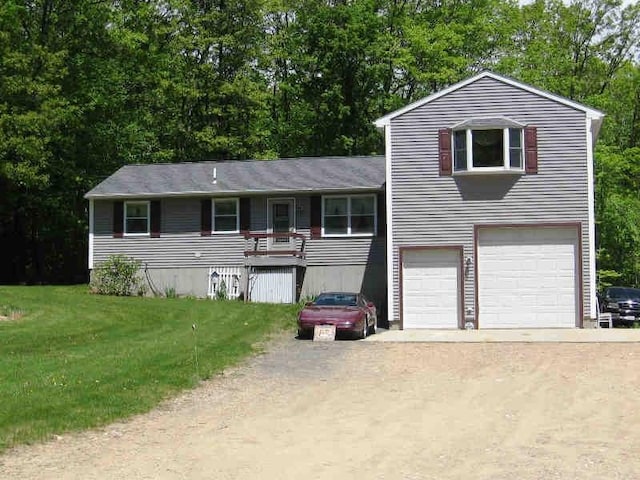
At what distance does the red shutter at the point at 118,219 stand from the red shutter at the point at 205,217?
315cm

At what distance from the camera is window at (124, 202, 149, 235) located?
32688 millimetres

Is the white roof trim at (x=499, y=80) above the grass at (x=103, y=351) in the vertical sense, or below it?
above

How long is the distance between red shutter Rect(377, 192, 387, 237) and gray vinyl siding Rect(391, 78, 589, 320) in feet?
13.7

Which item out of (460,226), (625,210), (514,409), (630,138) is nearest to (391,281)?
(460,226)

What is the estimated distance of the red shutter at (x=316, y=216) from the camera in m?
31.2

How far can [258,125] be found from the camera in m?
47.1

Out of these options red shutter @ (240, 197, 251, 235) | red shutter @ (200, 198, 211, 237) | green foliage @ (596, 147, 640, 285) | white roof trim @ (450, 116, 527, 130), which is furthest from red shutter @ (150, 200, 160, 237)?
green foliage @ (596, 147, 640, 285)

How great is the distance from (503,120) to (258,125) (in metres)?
23.1

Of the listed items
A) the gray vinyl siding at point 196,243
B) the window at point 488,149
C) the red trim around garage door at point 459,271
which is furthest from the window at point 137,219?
the window at point 488,149

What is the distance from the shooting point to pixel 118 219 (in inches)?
1289

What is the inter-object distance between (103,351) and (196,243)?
14.8 metres

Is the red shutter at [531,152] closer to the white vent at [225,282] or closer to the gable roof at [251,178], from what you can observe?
the gable roof at [251,178]

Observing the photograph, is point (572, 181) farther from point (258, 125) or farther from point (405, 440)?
point (258, 125)

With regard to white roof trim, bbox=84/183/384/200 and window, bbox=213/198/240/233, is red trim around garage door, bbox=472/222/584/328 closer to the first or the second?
white roof trim, bbox=84/183/384/200
